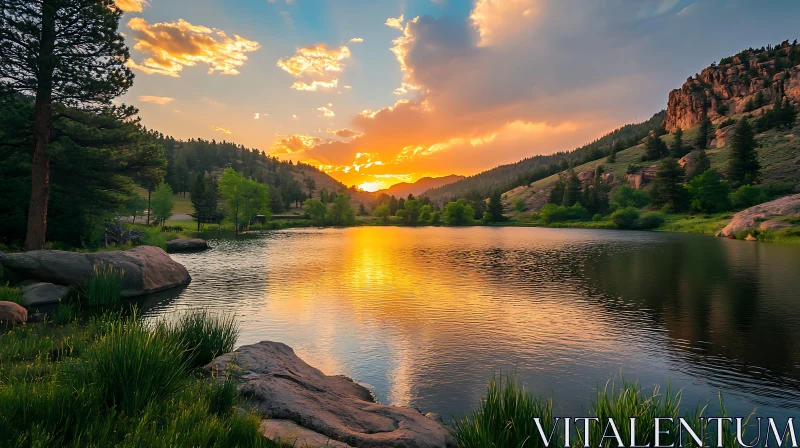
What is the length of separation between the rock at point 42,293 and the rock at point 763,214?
9268cm

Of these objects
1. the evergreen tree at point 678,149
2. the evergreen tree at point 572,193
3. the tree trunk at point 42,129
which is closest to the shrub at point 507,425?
the tree trunk at point 42,129

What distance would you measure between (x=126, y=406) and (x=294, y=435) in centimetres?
273

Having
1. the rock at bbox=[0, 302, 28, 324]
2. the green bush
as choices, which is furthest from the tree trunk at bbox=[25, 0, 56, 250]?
the green bush

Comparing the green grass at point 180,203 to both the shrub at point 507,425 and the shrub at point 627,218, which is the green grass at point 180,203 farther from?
the shrub at point 507,425

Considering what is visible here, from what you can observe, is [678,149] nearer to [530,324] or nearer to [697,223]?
[697,223]

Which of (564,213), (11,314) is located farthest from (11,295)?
(564,213)

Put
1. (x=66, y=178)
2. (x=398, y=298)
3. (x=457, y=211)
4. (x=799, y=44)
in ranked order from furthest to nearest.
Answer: (x=799, y=44) → (x=457, y=211) → (x=66, y=178) → (x=398, y=298)

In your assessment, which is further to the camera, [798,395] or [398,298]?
[398,298]

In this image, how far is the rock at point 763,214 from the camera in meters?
69.7

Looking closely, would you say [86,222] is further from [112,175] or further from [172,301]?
[172,301]

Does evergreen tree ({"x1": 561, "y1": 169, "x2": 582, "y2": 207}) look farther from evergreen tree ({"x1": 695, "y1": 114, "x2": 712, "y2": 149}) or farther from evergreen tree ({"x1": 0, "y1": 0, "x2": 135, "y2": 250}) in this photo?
evergreen tree ({"x1": 0, "y1": 0, "x2": 135, "y2": 250})

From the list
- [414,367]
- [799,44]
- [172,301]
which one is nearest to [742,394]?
[414,367]

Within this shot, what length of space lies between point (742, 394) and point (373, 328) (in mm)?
13242

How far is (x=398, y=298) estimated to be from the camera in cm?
2509
